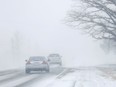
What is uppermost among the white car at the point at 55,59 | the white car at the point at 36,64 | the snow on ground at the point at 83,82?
the white car at the point at 55,59

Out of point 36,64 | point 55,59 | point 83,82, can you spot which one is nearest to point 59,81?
point 83,82

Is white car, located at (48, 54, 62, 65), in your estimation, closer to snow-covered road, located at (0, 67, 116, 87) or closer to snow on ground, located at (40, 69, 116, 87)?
snow-covered road, located at (0, 67, 116, 87)

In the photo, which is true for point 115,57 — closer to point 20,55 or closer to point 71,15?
point 20,55

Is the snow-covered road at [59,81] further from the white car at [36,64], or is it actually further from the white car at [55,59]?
the white car at [55,59]

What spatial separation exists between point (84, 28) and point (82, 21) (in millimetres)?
1128

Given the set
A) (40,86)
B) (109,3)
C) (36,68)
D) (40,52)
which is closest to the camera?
(40,86)

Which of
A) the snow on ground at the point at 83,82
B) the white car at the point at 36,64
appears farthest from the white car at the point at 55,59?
the snow on ground at the point at 83,82

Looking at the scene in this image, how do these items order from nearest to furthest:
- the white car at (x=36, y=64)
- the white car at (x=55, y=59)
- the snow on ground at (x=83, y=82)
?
the snow on ground at (x=83, y=82)
the white car at (x=36, y=64)
the white car at (x=55, y=59)

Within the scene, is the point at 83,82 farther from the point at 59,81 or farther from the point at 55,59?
the point at 55,59

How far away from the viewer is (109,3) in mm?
54219

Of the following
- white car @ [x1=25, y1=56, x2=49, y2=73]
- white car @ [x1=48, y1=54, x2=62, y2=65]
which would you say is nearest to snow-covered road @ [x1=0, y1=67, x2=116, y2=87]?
A: white car @ [x1=25, y1=56, x2=49, y2=73]

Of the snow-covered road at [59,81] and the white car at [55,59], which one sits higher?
the white car at [55,59]

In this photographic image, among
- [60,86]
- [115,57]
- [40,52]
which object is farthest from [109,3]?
[40,52]

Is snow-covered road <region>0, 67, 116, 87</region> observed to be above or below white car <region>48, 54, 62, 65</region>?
below
